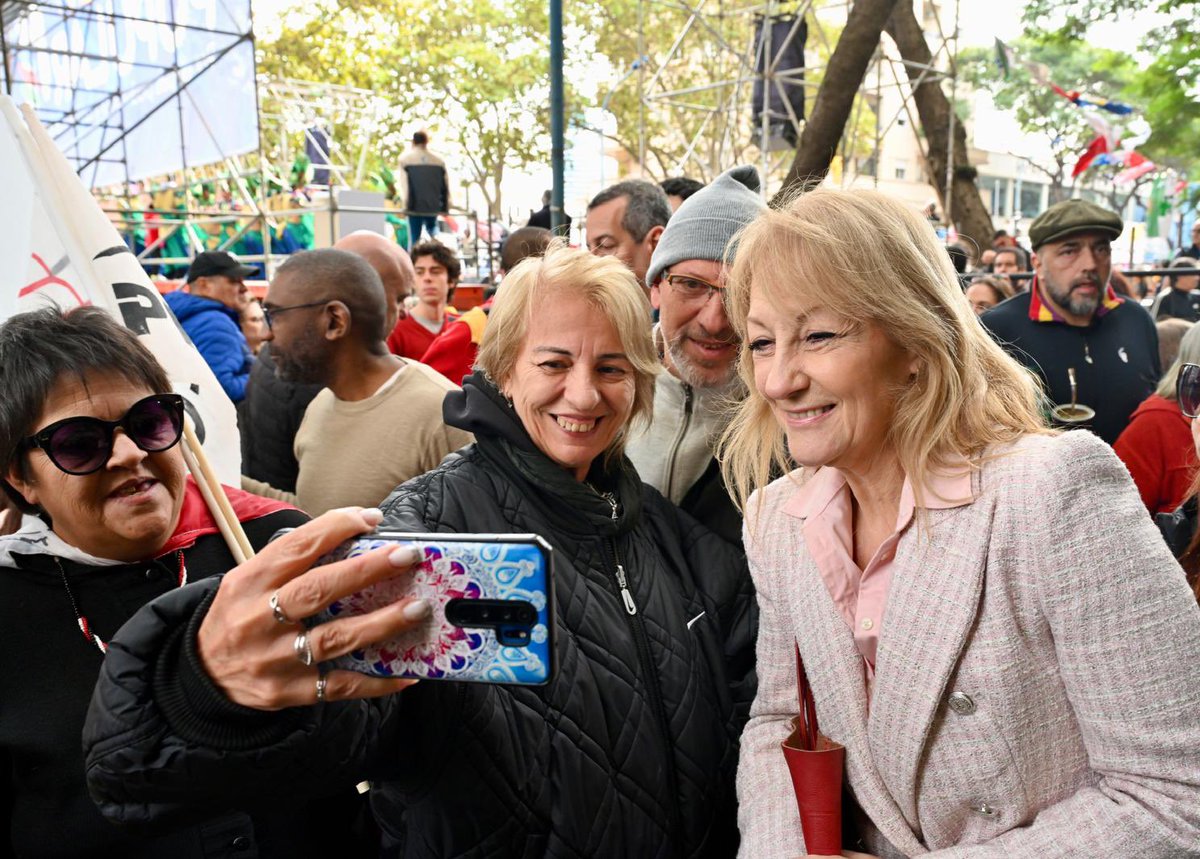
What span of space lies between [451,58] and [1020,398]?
25732mm

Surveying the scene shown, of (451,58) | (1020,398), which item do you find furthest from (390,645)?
(451,58)

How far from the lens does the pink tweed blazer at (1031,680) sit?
140 cm

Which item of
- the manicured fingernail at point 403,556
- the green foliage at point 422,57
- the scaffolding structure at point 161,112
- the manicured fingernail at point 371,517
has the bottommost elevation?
the manicured fingernail at point 403,556

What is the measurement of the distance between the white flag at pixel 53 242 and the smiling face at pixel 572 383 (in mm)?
1099

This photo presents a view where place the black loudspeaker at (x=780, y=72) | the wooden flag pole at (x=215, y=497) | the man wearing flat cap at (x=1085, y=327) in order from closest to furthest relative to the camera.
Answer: the wooden flag pole at (x=215, y=497), the man wearing flat cap at (x=1085, y=327), the black loudspeaker at (x=780, y=72)

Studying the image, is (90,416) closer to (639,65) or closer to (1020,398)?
(1020,398)

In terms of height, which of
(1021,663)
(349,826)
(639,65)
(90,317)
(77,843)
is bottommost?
(349,826)

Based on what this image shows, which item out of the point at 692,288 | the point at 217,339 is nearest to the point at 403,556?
the point at 692,288

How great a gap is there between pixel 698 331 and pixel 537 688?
1.19 meters

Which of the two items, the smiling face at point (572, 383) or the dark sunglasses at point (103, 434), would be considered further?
the smiling face at point (572, 383)

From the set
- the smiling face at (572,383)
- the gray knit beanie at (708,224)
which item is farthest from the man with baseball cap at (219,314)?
the smiling face at (572,383)

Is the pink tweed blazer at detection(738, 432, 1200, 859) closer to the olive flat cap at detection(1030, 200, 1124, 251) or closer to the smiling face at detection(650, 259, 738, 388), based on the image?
the smiling face at detection(650, 259, 738, 388)

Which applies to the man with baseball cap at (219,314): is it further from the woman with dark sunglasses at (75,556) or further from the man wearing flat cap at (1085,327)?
the man wearing flat cap at (1085,327)

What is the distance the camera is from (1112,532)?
4.69 ft
